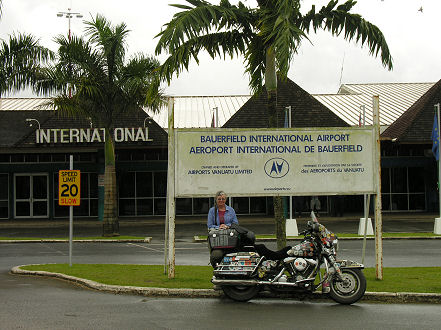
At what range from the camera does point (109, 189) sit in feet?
78.6

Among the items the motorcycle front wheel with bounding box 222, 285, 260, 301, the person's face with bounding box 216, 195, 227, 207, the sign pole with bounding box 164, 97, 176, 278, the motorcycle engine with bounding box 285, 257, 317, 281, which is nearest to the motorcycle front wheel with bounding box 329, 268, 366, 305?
the motorcycle engine with bounding box 285, 257, 317, 281

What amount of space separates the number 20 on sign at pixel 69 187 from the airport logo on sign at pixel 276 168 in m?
5.10

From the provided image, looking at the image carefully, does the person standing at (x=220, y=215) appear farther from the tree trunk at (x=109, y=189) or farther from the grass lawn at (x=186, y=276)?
the tree trunk at (x=109, y=189)

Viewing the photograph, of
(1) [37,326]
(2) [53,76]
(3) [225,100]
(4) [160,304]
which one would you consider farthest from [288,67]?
(3) [225,100]

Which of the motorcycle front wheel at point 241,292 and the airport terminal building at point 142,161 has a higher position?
the airport terminal building at point 142,161

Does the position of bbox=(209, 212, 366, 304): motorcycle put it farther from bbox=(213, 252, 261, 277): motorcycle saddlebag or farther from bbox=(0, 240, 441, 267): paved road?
bbox=(0, 240, 441, 267): paved road

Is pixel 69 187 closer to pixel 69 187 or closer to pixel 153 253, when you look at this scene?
pixel 69 187

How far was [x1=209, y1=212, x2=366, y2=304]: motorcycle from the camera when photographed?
9641mm

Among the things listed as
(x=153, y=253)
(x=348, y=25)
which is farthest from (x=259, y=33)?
(x=153, y=253)

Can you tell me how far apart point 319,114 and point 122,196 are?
1240 cm

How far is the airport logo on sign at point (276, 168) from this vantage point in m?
11.9

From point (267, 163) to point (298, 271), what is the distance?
2.83 metres

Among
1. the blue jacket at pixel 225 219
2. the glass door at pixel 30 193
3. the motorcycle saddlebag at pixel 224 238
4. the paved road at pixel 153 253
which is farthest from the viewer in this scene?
the glass door at pixel 30 193

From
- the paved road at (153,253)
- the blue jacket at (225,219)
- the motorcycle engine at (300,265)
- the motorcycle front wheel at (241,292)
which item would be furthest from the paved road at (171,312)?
the paved road at (153,253)
